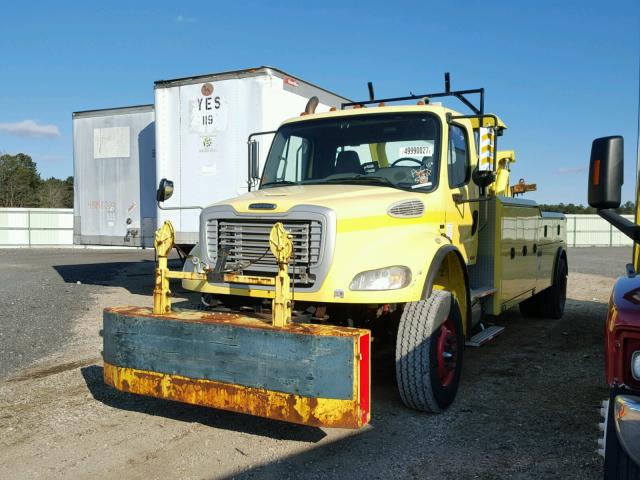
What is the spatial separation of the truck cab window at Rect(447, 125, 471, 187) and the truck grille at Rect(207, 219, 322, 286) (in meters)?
1.69

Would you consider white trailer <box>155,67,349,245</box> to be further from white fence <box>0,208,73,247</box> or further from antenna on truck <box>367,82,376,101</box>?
white fence <box>0,208,73,247</box>

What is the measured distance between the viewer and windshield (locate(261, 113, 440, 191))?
5402mm

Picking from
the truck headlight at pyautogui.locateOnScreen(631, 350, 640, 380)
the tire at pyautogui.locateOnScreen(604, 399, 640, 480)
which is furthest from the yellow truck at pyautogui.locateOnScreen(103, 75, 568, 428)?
the truck headlight at pyautogui.locateOnScreen(631, 350, 640, 380)

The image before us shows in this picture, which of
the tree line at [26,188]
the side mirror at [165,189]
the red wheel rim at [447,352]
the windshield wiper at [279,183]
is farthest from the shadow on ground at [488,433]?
the tree line at [26,188]

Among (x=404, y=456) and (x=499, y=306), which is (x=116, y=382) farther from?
(x=499, y=306)

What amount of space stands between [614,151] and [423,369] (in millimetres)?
2320

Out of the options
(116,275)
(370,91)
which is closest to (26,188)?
(116,275)

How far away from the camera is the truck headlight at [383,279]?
14.1ft

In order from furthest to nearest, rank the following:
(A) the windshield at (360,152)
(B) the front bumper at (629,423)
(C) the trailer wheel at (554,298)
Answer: (C) the trailer wheel at (554,298)
(A) the windshield at (360,152)
(B) the front bumper at (629,423)

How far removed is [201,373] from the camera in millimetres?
4051

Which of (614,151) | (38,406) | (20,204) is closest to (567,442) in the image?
(614,151)

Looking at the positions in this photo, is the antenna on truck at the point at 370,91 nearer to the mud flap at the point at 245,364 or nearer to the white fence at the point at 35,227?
the mud flap at the point at 245,364

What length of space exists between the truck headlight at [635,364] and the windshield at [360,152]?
299 cm

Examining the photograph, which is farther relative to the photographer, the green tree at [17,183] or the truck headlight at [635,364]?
the green tree at [17,183]
